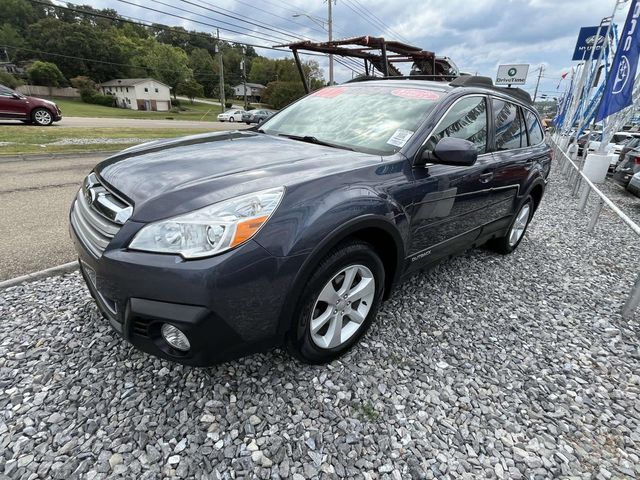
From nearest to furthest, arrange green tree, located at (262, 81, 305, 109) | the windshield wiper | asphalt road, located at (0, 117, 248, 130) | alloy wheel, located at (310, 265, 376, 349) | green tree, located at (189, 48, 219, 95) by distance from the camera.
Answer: alloy wheel, located at (310, 265, 376, 349)
the windshield wiper
asphalt road, located at (0, 117, 248, 130)
green tree, located at (262, 81, 305, 109)
green tree, located at (189, 48, 219, 95)

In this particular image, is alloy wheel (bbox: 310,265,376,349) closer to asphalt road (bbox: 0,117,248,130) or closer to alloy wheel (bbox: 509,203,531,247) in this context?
alloy wheel (bbox: 509,203,531,247)

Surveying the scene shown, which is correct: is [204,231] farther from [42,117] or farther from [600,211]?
[42,117]

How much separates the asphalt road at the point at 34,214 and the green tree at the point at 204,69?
259 ft

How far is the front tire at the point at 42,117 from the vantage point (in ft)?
44.1

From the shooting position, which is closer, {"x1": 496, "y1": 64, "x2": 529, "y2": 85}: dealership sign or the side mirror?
the side mirror

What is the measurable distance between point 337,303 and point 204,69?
87.4 meters

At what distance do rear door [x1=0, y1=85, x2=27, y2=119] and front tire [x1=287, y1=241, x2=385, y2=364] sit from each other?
618 inches

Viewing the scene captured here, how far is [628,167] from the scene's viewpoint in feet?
29.2

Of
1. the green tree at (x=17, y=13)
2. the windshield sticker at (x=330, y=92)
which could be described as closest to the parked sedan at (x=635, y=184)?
the windshield sticker at (x=330, y=92)

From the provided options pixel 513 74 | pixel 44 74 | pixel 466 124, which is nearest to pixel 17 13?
pixel 44 74

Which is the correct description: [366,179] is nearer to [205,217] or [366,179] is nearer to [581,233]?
[205,217]

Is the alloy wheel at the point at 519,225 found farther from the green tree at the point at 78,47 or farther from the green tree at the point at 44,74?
the green tree at the point at 78,47

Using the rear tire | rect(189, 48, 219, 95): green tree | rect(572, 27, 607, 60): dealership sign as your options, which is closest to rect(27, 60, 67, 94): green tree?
rect(189, 48, 219, 95): green tree

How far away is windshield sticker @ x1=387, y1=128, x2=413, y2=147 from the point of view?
7.89 ft
